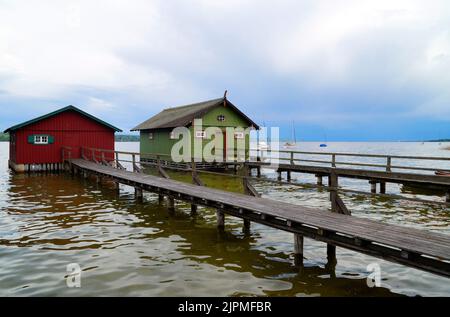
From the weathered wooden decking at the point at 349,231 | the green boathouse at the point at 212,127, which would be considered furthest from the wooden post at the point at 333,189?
the green boathouse at the point at 212,127

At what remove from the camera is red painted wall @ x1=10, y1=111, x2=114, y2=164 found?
27.8 m

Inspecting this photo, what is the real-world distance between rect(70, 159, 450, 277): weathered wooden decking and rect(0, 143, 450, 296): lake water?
28.8 inches

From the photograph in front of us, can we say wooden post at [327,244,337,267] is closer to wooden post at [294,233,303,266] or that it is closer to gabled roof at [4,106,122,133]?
wooden post at [294,233,303,266]

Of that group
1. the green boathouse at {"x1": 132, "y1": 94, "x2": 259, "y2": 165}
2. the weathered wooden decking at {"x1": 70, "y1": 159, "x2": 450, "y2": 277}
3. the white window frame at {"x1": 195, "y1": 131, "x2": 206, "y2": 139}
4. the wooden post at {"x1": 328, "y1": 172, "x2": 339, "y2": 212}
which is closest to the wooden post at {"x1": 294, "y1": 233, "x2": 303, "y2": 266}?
the weathered wooden decking at {"x1": 70, "y1": 159, "x2": 450, "y2": 277}

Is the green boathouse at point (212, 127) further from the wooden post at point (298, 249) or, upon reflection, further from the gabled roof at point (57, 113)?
the wooden post at point (298, 249)

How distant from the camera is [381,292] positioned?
6.73m

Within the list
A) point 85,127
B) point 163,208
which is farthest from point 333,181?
point 85,127

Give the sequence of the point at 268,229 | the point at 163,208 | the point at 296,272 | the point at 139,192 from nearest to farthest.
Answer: the point at 296,272 → the point at 268,229 → the point at 163,208 → the point at 139,192

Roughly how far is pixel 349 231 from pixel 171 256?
406 centimetres

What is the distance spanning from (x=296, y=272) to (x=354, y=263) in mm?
1441

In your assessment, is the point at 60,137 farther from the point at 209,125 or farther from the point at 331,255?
the point at 331,255

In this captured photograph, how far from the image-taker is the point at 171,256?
8719 millimetres

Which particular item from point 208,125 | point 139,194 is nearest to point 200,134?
point 208,125
